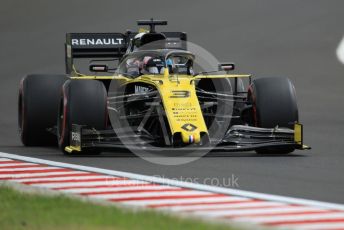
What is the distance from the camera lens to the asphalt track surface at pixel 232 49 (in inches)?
559

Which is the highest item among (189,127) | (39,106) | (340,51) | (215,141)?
(340,51)

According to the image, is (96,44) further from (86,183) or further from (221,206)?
(221,206)

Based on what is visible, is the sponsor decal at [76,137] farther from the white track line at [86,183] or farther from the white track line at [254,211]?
the white track line at [254,211]

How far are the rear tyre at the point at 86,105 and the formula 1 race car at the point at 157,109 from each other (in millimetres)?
13

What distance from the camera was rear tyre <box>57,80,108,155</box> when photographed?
14766 mm

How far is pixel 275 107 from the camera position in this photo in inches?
600

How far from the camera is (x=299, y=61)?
29891mm

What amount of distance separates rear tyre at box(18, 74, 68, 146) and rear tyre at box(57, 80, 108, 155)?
1825 mm

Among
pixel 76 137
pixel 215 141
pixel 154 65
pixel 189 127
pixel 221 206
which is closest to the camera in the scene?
pixel 221 206

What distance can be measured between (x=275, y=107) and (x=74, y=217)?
638 centimetres

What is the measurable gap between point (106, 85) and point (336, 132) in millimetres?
4459

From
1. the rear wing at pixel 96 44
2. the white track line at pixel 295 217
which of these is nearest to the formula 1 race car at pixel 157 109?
the rear wing at pixel 96 44

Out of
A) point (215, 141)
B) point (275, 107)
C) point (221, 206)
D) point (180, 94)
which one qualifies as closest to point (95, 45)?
point (180, 94)

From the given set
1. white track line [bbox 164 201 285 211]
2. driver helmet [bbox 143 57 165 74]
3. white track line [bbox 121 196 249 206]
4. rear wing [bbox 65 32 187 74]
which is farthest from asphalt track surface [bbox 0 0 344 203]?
white track line [bbox 164 201 285 211]
